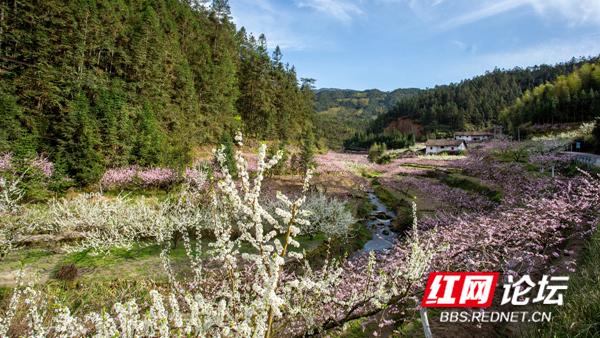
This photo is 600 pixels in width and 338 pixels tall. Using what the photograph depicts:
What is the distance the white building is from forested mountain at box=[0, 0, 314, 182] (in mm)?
62266

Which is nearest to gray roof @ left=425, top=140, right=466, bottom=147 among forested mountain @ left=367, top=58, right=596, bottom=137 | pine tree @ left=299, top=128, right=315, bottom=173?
forested mountain @ left=367, top=58, right=596, bottom=137

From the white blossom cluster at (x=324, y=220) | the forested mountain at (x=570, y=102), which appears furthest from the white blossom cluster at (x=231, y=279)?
the forested mountain at (x=570, y=102)

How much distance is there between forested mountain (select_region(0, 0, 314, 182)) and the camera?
14.6m

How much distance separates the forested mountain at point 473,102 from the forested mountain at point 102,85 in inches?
3349

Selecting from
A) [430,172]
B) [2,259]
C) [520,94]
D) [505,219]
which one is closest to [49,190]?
[2,259]

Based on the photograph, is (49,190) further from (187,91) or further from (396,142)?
(396,142)

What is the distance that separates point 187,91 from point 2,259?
2328 centimetres

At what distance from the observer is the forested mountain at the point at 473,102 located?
91.0m

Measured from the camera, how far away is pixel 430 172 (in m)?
29.1

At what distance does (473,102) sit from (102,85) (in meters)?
114

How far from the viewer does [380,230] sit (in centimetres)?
1244

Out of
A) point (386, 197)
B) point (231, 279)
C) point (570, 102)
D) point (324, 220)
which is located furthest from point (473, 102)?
point (231, 279)

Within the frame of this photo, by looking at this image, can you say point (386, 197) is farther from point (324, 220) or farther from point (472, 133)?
point (472, 133)

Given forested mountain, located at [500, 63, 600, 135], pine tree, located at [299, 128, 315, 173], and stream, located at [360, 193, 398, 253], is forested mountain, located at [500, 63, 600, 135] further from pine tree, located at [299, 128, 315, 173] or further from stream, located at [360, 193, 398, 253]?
stream, located at [360, 193, 398, 253]
